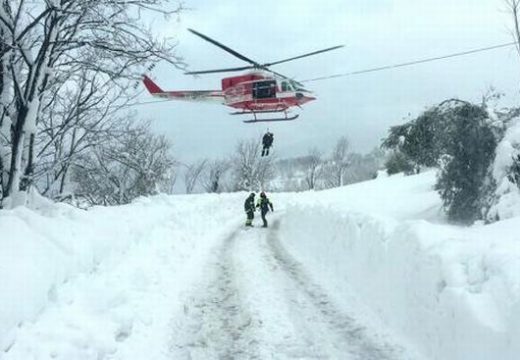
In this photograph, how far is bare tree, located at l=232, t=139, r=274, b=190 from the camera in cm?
7169

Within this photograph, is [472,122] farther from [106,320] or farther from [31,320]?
[31,320]

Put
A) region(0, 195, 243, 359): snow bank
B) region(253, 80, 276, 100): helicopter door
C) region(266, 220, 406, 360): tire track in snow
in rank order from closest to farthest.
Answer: region(0, 195, 243, 359): snow bank, region(266, 220, 406, 360): tire track in snow, region(253, 80, 276, 100): helicopter door

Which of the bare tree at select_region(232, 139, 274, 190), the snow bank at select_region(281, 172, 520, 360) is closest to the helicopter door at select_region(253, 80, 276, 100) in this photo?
the snow bank at select_region(281, 172, 520, 360)

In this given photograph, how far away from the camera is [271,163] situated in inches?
3201

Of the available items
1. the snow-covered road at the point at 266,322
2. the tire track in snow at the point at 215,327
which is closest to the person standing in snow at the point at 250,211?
the snow-covered road at the point at 266,322

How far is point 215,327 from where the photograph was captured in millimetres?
8352

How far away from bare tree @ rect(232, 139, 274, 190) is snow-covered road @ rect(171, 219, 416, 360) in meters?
58.4

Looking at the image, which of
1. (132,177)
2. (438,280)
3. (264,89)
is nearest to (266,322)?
(438,280)

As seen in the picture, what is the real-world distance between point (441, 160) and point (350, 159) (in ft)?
277

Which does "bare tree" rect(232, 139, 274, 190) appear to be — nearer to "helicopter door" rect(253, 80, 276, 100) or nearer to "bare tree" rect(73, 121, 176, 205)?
"bare tree" rect(73, 121, 176, 205)

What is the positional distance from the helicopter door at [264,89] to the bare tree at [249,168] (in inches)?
2020

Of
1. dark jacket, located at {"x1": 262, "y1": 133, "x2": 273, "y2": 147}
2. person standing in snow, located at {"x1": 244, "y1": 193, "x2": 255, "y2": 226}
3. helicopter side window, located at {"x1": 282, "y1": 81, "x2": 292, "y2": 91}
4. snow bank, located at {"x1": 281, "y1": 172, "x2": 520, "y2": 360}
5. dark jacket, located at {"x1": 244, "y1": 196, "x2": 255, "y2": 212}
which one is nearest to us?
snow bank, located at {"x1": 281, "y1": 172, "x2": 520, "y2": 360}

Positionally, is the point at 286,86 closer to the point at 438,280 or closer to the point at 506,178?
the point at 506,178

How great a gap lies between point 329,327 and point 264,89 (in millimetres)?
12083
